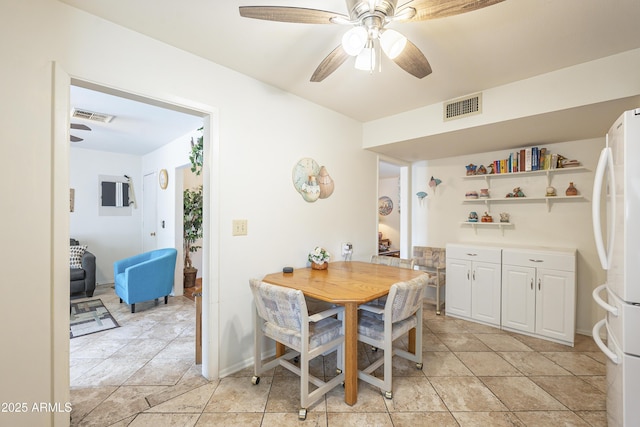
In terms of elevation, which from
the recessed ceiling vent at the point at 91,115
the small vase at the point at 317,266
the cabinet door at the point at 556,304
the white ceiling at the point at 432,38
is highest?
the white ceiling at the point at 432,38

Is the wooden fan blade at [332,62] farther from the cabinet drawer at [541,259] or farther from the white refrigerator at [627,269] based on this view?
the cabinet drawer at [541,259]

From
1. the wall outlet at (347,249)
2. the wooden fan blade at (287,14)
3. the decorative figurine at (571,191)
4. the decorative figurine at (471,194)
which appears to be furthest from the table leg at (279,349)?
the decorative figurine at (571,191)

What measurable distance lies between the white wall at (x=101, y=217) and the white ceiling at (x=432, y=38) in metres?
4.25

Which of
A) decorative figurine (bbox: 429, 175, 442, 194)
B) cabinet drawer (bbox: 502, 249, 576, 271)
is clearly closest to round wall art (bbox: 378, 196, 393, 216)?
decorative figurine (bbox: 429, 175, 442, 194)

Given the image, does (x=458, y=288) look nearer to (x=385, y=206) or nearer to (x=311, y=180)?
(x=311, y=180)

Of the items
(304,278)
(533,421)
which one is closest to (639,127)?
(533,421)

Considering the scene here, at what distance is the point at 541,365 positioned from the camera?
2311 mm

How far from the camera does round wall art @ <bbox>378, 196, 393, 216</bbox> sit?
24.9 ft

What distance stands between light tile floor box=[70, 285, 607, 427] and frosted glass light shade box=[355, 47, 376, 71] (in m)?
2.11

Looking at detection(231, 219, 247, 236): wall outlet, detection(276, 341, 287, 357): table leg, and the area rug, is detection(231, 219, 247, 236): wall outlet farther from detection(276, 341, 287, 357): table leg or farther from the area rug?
the area rug

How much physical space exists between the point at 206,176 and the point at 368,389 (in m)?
1.96

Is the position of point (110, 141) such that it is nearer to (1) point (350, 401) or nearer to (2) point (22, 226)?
(2) point (22, 226)

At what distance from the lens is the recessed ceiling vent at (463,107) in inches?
98.7

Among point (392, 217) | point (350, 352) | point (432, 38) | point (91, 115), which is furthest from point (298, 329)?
point (392, 217)
